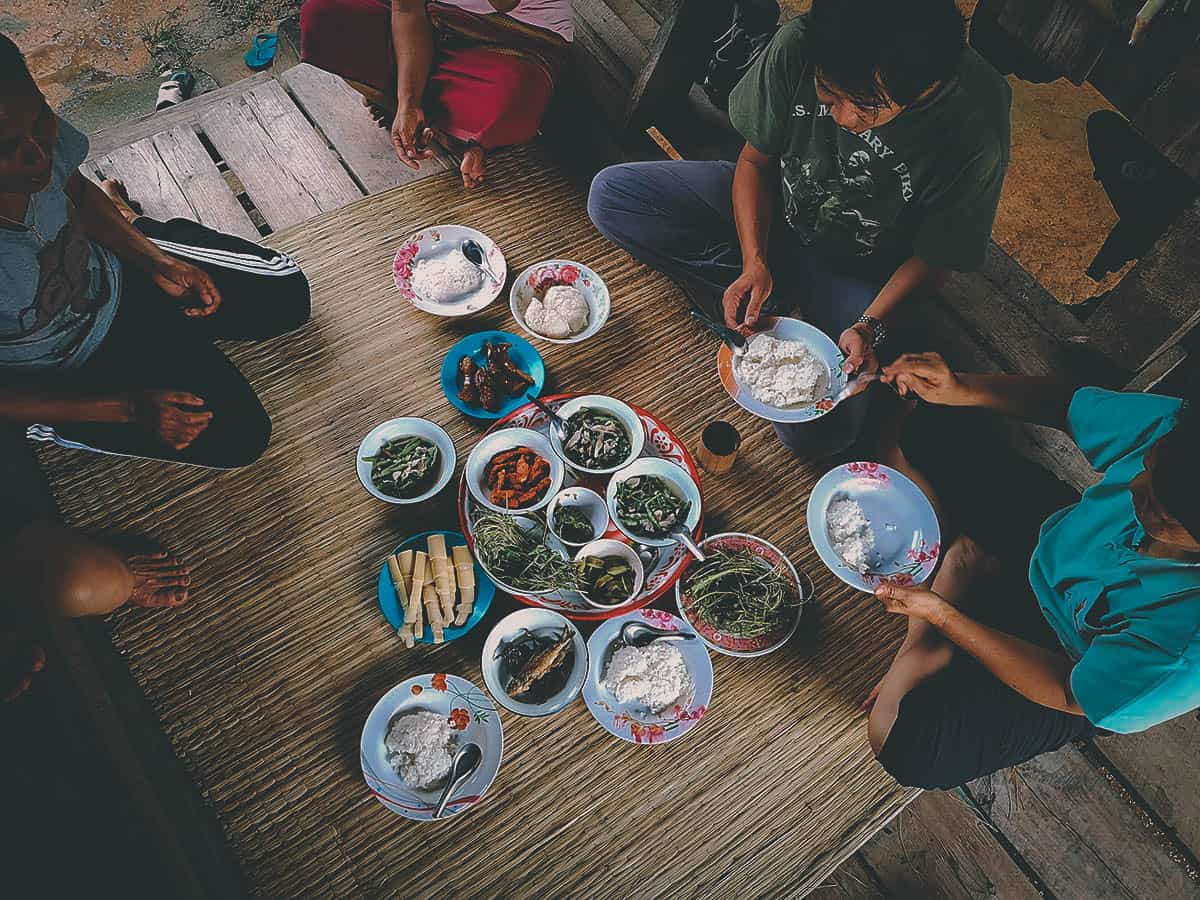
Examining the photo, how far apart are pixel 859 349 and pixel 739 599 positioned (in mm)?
980

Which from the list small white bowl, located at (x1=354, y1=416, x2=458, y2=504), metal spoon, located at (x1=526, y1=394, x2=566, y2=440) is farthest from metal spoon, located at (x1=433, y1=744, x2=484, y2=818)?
metal spoon, located at (x1=526, y1=394, x2=566, y2=440)

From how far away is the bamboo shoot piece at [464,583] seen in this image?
7.53ft

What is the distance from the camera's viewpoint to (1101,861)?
8.37 feet

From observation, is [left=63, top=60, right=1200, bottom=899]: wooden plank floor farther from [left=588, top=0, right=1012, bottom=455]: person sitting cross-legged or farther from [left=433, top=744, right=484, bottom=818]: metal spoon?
[left=433, top=744, right=484, bottom=818]: metal spoon

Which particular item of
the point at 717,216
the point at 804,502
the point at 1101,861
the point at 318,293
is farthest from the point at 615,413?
the point at 1101,861

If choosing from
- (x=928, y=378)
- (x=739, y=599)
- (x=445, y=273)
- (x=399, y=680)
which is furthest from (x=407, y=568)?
(x=928, y=378)

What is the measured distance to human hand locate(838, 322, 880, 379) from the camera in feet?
8.74

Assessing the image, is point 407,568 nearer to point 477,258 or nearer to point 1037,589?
point 477,258

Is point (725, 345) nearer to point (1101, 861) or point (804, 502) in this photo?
point (804, 502)

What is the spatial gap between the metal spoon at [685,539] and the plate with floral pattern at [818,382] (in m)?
0.52

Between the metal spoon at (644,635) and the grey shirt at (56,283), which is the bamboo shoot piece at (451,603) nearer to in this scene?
the metal spoon at (644,635)

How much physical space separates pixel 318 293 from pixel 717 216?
1.59 meters

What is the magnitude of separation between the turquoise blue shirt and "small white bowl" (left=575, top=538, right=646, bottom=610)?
112cm

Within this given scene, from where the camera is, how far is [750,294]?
112 inches
